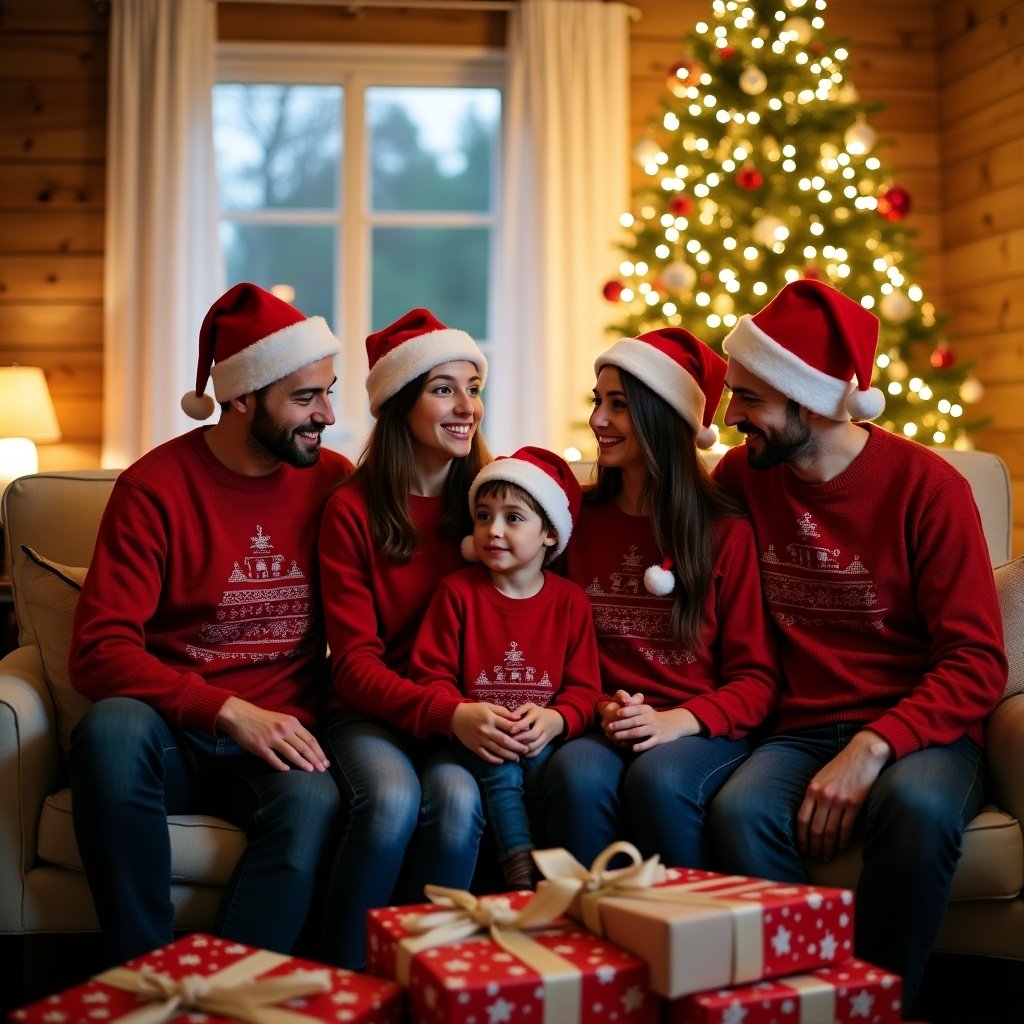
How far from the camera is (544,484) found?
7.16ft

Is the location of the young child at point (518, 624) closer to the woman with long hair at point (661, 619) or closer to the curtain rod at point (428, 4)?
the woman with long hair at point (661, 619)

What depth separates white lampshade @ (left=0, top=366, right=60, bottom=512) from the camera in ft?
13.6

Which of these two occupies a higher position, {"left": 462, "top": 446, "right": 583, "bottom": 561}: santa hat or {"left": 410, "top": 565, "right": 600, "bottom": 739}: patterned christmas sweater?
{"left": 462, "top": 446, "right": 583, "bottom": 561}: santa hat

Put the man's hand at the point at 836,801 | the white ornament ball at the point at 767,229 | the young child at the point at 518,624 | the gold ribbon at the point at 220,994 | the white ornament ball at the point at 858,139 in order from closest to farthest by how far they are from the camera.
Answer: the gold ribbon at the point at 220,994
the man's hand at the point at 836,801
the young child at the point at 518,624
the white ornament ball at the point at 767,229
the white ornament ball at the point at 858,139

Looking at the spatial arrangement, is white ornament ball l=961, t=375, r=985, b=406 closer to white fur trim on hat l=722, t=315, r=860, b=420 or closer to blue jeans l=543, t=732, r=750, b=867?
white fur trim on hat l=722, t=315, r=860, b=420

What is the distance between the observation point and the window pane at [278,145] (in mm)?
4891

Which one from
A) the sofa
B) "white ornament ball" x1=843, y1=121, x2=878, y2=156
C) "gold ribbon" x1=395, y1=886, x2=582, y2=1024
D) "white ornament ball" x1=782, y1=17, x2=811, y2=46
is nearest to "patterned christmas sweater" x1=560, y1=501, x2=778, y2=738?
the sofa

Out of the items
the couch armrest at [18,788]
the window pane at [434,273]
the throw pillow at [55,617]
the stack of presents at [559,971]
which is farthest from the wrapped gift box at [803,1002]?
the window pane at [434,273]

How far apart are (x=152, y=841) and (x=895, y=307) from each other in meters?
3.01

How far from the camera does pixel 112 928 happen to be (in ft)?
5.93

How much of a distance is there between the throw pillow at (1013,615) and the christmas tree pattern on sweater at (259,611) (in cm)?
124

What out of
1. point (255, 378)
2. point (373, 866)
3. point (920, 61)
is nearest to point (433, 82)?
point (920, 61)

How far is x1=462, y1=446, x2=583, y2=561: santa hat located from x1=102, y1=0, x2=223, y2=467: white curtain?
2.67 metres

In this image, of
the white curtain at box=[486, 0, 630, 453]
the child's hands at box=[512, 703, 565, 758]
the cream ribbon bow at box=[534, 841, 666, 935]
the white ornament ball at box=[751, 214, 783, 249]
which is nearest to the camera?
the cream ribbon bow at box=[534, 841, 666, 935]
